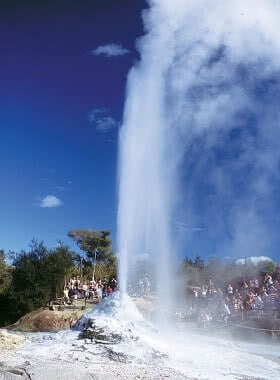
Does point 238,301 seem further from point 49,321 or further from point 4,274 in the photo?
point 4,274

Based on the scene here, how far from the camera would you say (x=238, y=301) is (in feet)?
64.5

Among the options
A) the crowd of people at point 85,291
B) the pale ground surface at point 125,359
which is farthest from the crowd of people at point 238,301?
the crowd of people at point 85,291

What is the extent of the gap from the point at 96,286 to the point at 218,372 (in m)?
17.9

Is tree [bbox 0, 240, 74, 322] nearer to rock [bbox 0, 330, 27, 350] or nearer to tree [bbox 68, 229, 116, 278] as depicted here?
rock [bbox 0, 330, 27, 350]

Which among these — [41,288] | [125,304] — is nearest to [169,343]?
[125,304]

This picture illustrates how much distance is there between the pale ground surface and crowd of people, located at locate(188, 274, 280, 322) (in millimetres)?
4511

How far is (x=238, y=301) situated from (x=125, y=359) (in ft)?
36.2

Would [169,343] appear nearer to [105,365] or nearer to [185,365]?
[185,365]

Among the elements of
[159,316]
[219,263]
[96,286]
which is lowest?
[159,316]

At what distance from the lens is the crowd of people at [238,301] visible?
17522 mm

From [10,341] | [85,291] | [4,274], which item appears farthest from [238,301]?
[4,274]

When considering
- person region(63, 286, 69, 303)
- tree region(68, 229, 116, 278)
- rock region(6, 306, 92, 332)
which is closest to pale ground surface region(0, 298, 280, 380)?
rock region(6, 306, 92, 332)

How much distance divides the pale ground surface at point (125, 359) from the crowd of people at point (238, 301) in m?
4.51

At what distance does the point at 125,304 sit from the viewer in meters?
15.4
